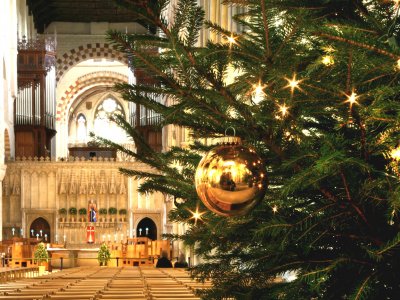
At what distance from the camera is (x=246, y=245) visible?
331 centimetres

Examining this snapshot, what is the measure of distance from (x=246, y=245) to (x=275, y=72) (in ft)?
3.44

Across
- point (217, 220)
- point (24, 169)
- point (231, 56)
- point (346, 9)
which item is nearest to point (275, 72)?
point (231, 56)

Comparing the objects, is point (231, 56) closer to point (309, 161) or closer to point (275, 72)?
point (275, 72)

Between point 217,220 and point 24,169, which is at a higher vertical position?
point 24,169

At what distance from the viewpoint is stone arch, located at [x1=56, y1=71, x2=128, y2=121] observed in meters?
38.0

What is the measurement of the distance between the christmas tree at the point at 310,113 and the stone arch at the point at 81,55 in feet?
110

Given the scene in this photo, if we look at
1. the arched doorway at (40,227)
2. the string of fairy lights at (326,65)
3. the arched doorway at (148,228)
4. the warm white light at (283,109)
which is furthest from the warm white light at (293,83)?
the arched doorway at (148,228)

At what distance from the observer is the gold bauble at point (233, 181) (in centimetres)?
250

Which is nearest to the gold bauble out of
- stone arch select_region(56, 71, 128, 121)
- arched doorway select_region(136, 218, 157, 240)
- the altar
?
the altar

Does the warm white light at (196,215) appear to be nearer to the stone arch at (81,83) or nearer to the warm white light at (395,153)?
the warm white light at (395,153)

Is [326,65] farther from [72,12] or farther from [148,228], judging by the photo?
[72,12]

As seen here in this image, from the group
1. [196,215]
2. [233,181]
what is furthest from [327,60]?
[196,215]

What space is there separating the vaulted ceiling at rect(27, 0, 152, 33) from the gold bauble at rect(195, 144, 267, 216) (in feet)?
107

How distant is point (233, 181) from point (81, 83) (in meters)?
36.7
